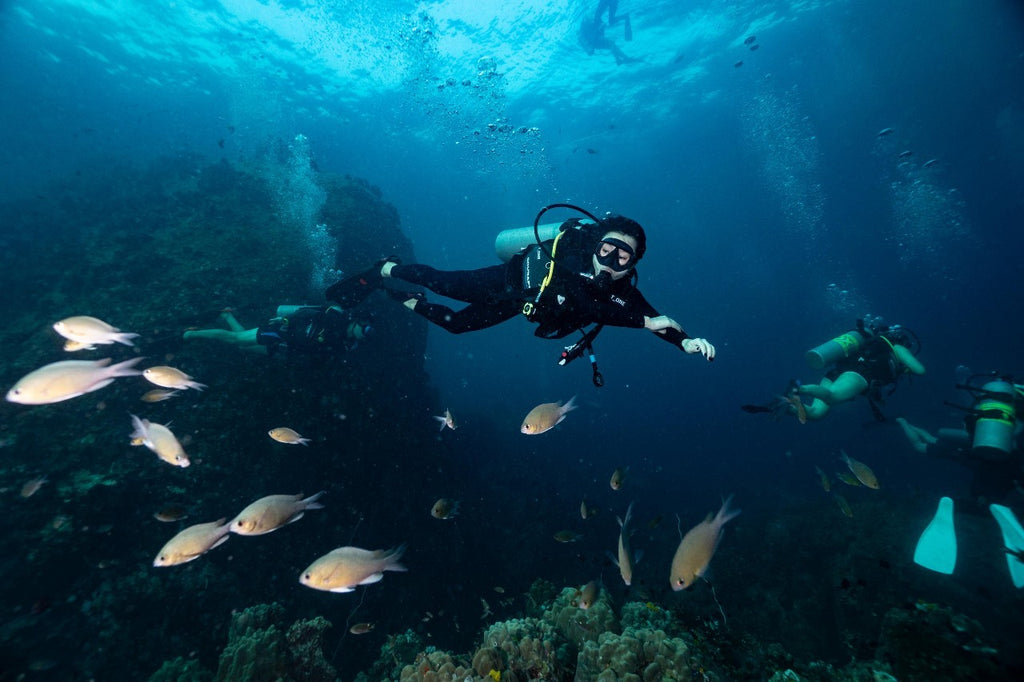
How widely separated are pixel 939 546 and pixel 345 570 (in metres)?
8.56

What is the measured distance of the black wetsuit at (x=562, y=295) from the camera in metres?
4.34

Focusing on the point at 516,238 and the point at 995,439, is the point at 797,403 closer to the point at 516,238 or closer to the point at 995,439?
the point at 995,439

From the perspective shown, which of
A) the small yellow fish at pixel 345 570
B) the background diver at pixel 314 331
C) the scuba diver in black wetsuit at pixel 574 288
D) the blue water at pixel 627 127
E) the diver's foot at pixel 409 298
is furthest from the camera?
the blue water at pixel 627 127

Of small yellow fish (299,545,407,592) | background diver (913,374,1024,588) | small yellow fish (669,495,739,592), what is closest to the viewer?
small yellow fish (299,545,407,592)

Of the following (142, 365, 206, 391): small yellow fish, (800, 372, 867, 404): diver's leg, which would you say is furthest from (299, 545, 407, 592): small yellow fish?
(800, 372, 867, 404): diver's leg

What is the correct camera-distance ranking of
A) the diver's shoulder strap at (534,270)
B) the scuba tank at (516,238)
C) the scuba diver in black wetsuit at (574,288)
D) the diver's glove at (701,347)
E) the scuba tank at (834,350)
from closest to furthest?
the diver's glove at (701,347) → the scuba diver in black wetsuit at (574,288) → the diver's shoulder strap at (534,270) → the scuba tank at (516,238) → the scuba tank at (834,350)

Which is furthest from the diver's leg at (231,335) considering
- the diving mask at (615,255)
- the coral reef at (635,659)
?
the coral reef at (635,659)

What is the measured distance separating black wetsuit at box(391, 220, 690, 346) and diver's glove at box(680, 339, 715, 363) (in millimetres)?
167

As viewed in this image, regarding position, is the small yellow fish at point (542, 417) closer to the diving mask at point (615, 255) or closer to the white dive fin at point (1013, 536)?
the diving mask at point (615, 255)

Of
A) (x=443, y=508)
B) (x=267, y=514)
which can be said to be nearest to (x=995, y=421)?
(x=443, y=508)

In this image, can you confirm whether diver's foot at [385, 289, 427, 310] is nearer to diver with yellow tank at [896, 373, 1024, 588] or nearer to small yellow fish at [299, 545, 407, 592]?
small yellow fish at [299, 545, 407, 592]

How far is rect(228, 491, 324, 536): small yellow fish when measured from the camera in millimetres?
3033

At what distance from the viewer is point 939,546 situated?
19.3 ft

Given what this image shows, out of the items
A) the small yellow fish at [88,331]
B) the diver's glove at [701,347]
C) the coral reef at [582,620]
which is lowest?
the coral reef at [582,620]
